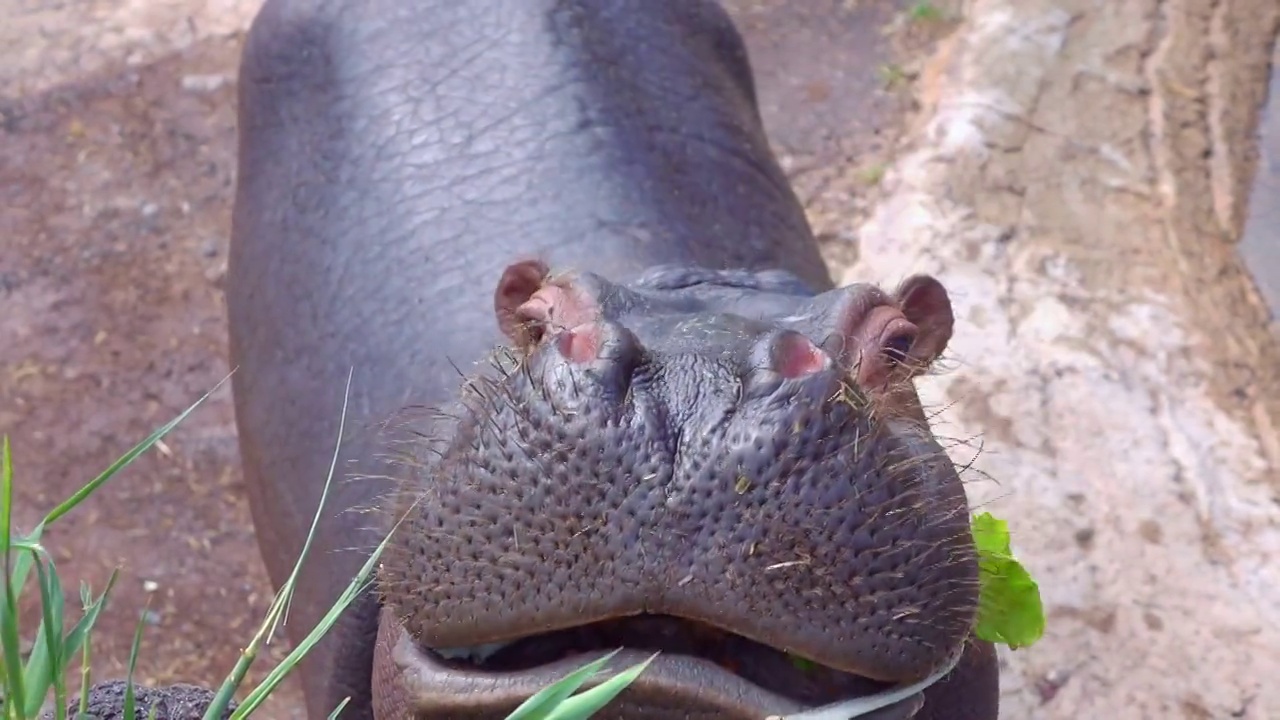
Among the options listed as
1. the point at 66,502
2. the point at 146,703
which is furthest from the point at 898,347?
the point at 146,703

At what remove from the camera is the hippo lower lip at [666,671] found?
1.15 metres

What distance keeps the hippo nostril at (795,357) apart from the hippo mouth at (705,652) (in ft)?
0.82

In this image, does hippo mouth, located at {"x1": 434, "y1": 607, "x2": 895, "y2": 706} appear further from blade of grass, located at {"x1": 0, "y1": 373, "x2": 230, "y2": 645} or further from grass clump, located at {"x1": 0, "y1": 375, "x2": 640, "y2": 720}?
blade of grass, located at {"x1": 0, "y1": 373, "x2": 230, "y2": 645}

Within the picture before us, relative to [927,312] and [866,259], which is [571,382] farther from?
[866,259]

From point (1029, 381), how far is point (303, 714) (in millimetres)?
2075

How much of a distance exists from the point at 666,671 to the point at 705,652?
0.24 ft

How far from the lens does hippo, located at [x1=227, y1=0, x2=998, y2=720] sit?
45.7 inches

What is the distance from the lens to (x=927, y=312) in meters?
1.80

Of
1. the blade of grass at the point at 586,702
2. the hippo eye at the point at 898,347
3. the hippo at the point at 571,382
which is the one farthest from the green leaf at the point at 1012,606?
the blade of grass at the point at 586,702

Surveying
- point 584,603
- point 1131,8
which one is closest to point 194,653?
point 584,603

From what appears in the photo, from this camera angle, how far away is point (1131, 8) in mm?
4676

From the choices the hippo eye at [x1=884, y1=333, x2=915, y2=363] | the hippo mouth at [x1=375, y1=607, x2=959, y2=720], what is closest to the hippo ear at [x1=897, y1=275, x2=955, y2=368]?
the hippo eye at [x1=884, y1=333, x2=915, y2=363]

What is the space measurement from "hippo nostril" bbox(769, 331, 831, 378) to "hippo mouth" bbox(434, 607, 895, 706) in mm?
251

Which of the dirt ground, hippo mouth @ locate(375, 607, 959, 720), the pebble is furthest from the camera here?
the pebble
